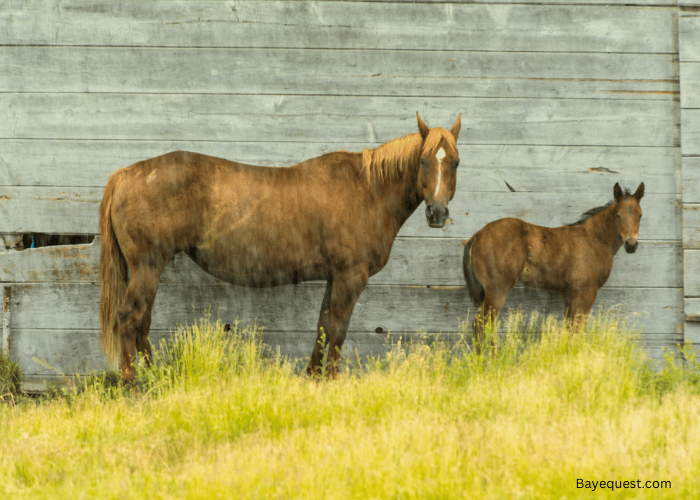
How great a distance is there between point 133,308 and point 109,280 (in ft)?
1.04

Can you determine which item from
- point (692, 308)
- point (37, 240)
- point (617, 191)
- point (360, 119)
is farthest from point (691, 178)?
point (37, 240)

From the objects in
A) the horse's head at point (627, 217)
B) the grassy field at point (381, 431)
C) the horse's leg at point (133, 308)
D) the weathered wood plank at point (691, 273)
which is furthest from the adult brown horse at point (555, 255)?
the horse's leg at point (133, 308)

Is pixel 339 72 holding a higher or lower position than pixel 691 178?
higher

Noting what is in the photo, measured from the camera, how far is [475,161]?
13.5ft

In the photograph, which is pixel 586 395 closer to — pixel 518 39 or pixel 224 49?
pixel 518 39

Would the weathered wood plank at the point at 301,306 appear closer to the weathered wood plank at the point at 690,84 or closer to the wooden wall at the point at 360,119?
the wooden wall at the point at 360,119

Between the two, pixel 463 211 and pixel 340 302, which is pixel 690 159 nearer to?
pixel 463 211

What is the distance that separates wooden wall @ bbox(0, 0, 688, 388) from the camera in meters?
4.07

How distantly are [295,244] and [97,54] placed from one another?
7.28ft

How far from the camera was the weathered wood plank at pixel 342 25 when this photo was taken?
13.4ft

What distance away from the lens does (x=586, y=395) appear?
113 inches

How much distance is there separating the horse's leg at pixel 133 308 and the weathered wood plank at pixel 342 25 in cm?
187

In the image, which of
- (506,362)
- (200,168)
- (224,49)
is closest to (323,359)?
(506,362)

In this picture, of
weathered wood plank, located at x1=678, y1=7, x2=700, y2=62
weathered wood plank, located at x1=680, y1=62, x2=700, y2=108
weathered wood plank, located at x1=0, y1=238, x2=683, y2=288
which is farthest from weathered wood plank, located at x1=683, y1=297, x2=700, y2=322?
weathered wood plank, located at x1=678, y1=7, x2=700, y2=62
